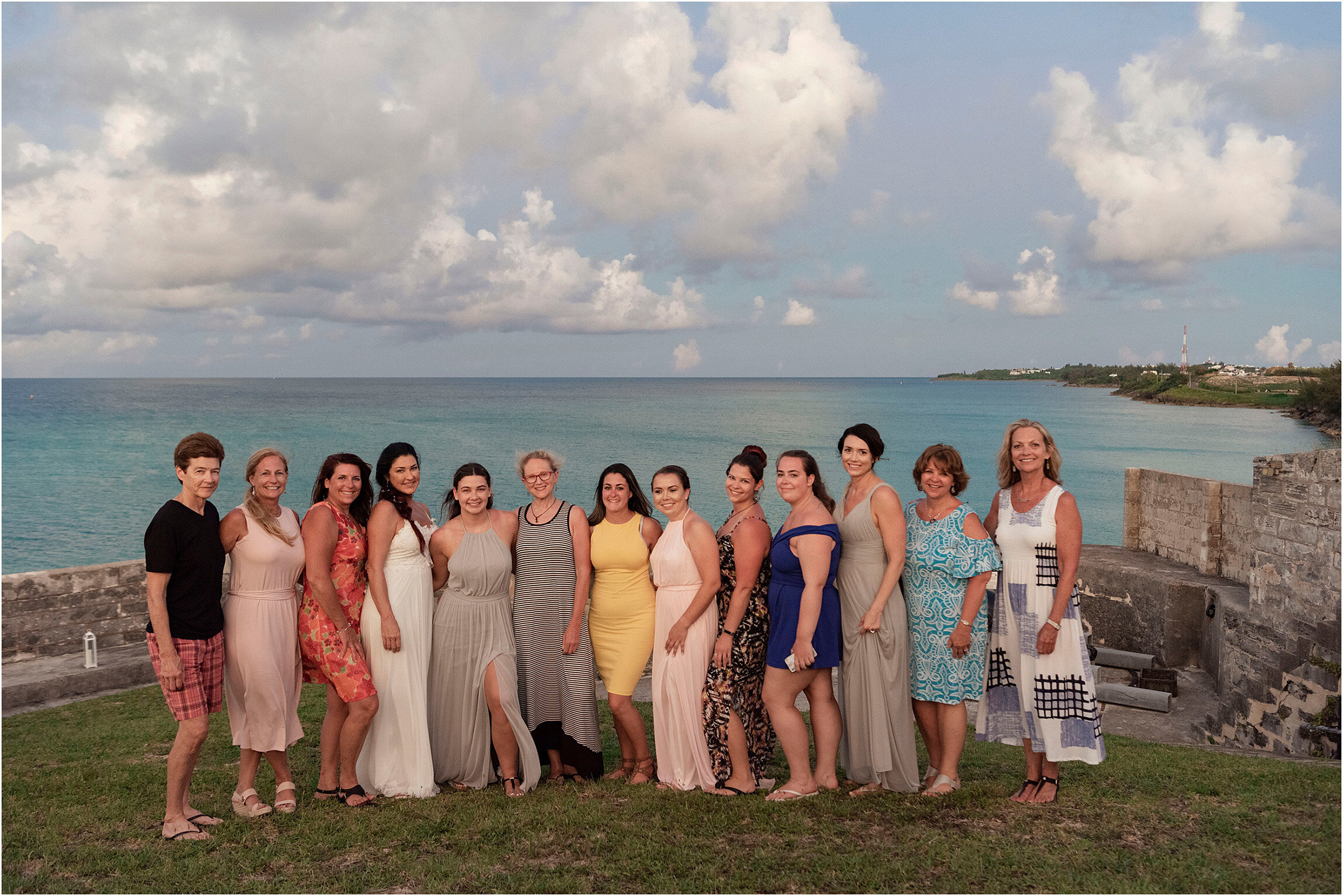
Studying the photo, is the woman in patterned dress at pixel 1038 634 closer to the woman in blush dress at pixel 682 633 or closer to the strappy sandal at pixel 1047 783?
the strappy sandal at pixel 1047 783

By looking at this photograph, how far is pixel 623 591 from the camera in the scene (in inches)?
208

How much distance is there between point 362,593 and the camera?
16.8ft

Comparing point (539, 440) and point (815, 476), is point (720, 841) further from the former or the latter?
point (539, 440)

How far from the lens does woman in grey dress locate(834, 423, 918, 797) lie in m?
4.93

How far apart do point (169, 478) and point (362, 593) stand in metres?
61.4

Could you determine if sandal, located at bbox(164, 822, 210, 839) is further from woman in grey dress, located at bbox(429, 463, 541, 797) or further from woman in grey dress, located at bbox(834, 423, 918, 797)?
woman in grey dress, located at bbox(834, 423, 918, 797)

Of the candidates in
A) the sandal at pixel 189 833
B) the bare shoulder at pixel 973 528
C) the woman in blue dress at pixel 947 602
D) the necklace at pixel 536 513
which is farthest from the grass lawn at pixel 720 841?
the necklace at pixel 536 513

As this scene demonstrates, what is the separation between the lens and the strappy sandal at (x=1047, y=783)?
4.82 meters

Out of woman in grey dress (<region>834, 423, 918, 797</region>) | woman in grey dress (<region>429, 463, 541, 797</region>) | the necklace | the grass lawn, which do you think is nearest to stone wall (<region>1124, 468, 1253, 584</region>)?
the grass lawn

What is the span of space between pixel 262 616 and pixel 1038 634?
13.7 ft

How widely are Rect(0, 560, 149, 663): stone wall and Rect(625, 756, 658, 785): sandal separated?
795 cm

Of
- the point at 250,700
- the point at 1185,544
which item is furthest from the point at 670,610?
the point at 1185,544

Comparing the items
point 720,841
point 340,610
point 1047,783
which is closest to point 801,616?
point 720,841

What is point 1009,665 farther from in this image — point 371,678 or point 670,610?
point 371,678
